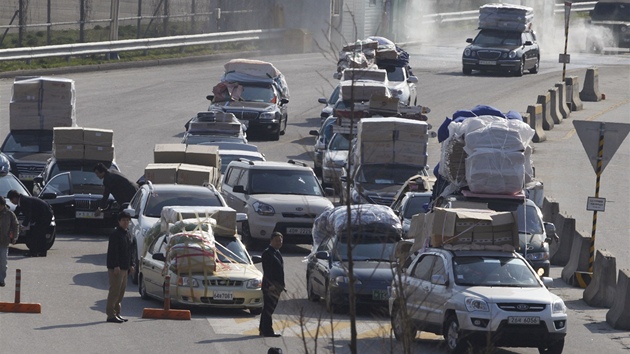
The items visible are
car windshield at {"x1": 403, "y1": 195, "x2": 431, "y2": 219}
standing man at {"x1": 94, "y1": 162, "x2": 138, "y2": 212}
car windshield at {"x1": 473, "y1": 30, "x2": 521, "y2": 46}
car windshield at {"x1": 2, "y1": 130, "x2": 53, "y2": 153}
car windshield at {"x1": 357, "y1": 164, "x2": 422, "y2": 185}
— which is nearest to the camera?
car windshield at {"x1": 403, "y1": 195, "x2": 431, "y2": 219}

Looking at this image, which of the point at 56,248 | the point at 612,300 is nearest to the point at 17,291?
the point at 56,248

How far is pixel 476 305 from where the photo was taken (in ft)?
52.1

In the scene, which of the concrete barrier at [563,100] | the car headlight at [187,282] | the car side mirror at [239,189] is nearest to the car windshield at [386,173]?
the car side mirror at [239,189]

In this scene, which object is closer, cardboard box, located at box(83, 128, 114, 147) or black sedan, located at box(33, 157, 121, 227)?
black sedan, located at box(33, 157, 121, 227)

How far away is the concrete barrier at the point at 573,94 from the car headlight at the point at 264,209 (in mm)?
22432

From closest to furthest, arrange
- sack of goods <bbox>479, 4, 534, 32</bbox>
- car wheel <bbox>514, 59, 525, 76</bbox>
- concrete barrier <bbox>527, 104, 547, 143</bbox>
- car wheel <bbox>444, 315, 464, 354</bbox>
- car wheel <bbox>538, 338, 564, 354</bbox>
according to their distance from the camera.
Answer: car wheel <bbox>444, 315, 464, 354</bbox>
car wheel <bbox>538, 338, 564, 354</bbox>
concrete barrier <bbox>527, 104, 547, 143</bbox>
sack of goods <bbox>479, 4, 534, 32</bbox>
car wheel <bbox>514, 59, 525, 76</bbox>

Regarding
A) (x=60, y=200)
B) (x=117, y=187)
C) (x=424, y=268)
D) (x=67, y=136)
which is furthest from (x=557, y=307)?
(x=67, y=136)

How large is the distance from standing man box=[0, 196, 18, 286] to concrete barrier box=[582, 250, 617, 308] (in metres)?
9.06

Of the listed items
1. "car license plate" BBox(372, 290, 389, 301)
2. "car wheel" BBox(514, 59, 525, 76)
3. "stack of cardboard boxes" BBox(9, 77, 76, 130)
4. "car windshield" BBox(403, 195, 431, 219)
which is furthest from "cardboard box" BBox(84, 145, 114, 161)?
"car wheel" BBox(514, 59, 525, 76)

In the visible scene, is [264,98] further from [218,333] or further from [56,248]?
[218,333]

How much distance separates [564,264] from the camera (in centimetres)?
2567

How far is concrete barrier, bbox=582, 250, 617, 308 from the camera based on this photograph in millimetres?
20797

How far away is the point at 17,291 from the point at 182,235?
2645 mm

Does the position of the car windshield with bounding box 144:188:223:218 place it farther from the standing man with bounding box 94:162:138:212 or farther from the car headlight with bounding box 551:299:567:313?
the car headlight with bounding box 551:299:567:313
